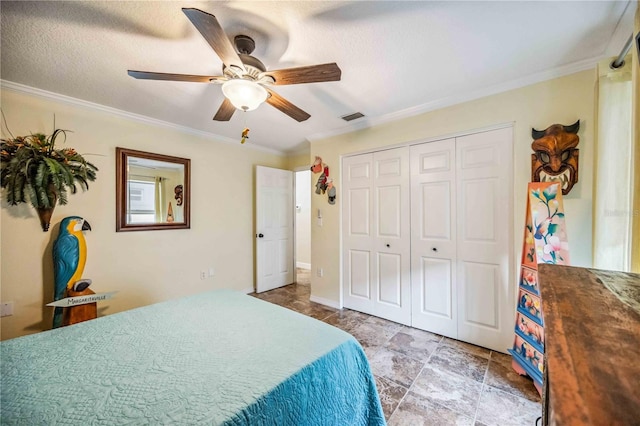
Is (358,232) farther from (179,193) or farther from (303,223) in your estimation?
(303,223)

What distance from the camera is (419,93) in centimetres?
228

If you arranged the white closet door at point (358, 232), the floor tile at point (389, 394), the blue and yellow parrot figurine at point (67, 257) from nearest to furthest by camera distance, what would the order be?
the floor tile at point (389, 394) → the blue and yellow parrot figurine at point (67, 257) → the white closet door at point (358, 232)

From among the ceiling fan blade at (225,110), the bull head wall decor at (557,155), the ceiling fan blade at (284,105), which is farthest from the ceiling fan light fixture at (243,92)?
the bull head wall decor at (557,155)

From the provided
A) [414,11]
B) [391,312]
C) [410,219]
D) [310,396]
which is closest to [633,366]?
[310,396]

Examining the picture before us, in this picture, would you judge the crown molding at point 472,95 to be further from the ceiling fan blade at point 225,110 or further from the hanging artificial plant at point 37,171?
the hanging artificial plant at point 37,171

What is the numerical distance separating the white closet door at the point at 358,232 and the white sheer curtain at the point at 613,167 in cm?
184

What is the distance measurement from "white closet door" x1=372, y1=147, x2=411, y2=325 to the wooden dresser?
6.43 ft

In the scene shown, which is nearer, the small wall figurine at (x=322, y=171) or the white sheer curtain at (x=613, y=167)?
the white sheer curtain at (x=613, y=167)

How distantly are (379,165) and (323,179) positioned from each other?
819mm

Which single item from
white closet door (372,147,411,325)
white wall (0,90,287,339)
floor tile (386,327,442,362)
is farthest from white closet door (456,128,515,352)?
white wall (0,90,287,339)

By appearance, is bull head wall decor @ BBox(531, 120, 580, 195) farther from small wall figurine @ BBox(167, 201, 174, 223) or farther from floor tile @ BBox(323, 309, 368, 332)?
small wall figurine @ BBox(167, 201, 174, 223)

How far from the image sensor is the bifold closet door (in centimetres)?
272

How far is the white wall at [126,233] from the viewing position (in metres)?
2.11

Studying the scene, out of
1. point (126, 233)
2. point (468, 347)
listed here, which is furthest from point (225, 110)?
point (468, 347)
